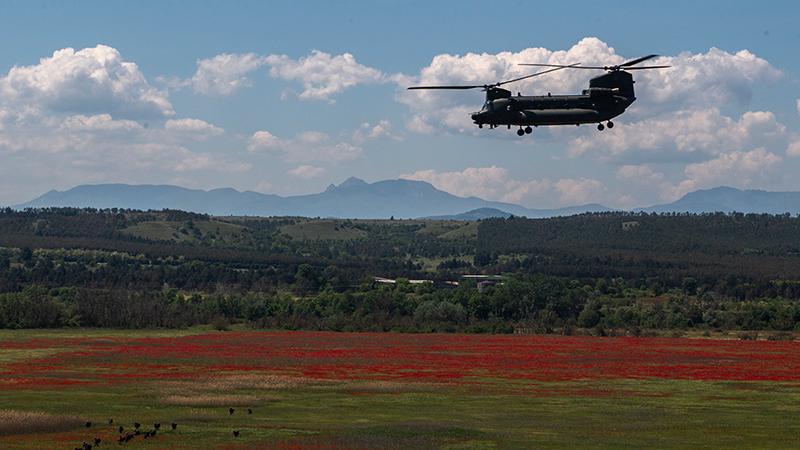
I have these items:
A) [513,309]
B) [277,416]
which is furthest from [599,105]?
[513,309]

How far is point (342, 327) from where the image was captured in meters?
150

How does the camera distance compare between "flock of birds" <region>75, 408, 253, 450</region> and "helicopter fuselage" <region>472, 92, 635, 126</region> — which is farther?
"helicopter fuselage" <region>472, 92, 635, 126</region>

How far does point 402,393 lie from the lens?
7438 centimetres

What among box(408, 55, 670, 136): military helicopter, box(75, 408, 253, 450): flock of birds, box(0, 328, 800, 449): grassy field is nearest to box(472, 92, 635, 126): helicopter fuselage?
box(408, 55, 670, 136): military helicopter

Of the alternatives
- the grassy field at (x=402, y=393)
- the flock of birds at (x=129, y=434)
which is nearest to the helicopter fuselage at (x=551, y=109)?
the grassy field at (x=402, y=393)

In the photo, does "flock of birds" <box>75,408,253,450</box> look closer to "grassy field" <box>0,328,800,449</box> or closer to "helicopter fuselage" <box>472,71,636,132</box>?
"grassy field" <box>0,328,800,449</box>

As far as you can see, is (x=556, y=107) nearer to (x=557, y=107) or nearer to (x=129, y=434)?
(x=557, y=107)

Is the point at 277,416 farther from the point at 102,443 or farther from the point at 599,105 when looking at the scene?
the point at 599,105

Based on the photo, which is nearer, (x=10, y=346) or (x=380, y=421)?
(x=380, y=421)

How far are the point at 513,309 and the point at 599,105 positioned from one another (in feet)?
332

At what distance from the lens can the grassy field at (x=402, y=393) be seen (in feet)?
178

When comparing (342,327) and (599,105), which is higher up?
(599,105)

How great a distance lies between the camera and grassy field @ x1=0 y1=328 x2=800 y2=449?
54.4 metres

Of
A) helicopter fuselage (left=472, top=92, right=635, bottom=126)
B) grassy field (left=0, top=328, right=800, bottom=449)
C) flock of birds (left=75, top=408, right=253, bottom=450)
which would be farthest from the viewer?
helicopter fuselage (left=472, top=92, right=635, bottom=126)
